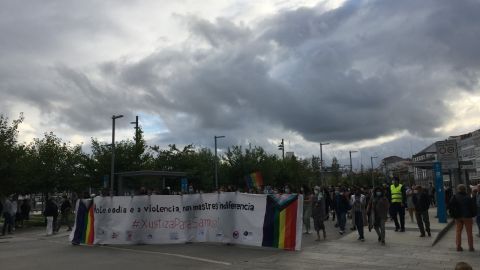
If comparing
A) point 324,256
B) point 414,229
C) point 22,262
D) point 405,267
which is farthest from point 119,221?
point 414,229

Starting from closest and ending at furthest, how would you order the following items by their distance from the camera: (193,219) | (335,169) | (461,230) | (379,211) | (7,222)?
(461,230)
(379,211)
(193,219)
(7,222)
(335,169)

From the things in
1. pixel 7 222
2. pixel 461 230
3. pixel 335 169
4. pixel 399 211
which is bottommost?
pixel 461 230

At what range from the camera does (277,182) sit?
62.5 m

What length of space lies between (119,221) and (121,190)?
13668mm

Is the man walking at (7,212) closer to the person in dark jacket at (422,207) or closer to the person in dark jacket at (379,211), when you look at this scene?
the person in dark jacket at (379,211)

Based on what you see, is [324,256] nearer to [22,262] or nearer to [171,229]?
[171,229]

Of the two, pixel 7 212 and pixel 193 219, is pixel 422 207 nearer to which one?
pixel 193 219

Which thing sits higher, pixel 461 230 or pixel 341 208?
pixel 341 208

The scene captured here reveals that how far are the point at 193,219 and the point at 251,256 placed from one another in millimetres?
3425

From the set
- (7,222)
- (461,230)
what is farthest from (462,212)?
(7,222)

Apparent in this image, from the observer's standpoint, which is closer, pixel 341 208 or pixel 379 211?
pixel 379 211

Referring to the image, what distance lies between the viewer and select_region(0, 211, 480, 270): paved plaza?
1116 centimetres

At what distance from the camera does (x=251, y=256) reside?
12.6 m

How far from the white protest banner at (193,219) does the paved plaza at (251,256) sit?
46 centimetres
